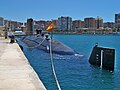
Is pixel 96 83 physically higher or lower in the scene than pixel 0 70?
lower

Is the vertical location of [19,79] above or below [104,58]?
above

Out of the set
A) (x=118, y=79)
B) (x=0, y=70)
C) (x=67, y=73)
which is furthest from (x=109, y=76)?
(x=0, y=70)

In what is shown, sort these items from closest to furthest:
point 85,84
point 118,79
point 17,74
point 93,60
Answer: point 17,74 → point 85,84 → point 118,79 → point 93,60

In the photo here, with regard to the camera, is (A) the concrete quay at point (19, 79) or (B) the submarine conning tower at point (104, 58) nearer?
(A) the concrete quay at point (19, 79)

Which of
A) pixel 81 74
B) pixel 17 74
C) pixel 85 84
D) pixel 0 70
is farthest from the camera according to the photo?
pixel 81 74

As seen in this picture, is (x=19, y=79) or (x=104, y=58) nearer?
(x=19, y=79)

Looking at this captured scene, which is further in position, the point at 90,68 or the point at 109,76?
the point at 90,68

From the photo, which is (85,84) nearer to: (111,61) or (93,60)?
(111,61)

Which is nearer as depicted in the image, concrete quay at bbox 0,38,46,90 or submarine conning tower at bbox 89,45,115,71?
concrete quay at bbox 0,38,46,90

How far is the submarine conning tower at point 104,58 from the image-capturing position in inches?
1125

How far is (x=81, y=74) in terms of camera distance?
25.8 metres

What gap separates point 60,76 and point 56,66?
5.96 meters

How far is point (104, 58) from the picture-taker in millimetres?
29734

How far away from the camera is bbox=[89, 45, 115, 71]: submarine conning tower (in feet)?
93.7
